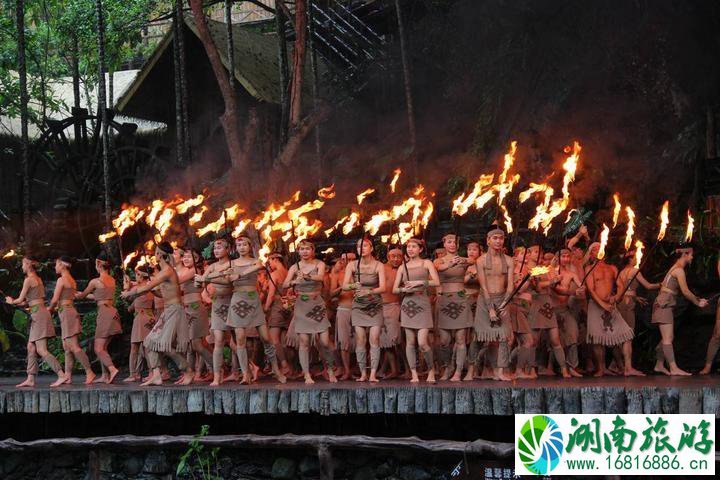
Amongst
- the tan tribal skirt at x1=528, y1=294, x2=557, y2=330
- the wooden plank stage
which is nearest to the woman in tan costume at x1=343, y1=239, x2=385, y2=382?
the wooden plank stage

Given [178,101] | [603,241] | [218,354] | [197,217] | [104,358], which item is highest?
[178,101]

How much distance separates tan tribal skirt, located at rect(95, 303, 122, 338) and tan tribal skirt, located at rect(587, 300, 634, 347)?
5.70 m

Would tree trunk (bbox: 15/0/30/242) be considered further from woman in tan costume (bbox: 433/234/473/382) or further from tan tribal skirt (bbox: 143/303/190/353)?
woman in tan costume (bbox: 433/234/473/382)

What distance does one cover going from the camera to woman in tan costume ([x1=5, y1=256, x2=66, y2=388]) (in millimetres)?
12102

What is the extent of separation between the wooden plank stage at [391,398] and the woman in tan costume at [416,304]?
372 mm

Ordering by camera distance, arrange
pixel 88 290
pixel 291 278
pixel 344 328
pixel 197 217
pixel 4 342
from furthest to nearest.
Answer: pixel 4 342 < pixel 88 290 < pixel 197 217 < pixel 344 328 < pixel 291 278

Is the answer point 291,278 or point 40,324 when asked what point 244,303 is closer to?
point 291,278

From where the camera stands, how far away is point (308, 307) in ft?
36.3

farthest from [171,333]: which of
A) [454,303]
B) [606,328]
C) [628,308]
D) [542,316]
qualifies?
[628,308]

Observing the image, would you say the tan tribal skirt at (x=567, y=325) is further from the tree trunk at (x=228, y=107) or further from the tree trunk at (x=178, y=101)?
the tree trunk at (x=178, y=101)

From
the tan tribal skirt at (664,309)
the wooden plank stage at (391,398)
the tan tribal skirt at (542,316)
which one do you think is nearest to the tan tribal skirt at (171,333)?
the wooden plank stage at (391,398)

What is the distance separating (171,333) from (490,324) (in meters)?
3.53

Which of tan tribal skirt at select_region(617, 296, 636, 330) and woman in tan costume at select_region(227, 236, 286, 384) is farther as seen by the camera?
tan tribal skirt at select_region(617, 296, 636, 330)

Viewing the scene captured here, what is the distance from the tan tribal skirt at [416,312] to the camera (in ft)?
34.9
